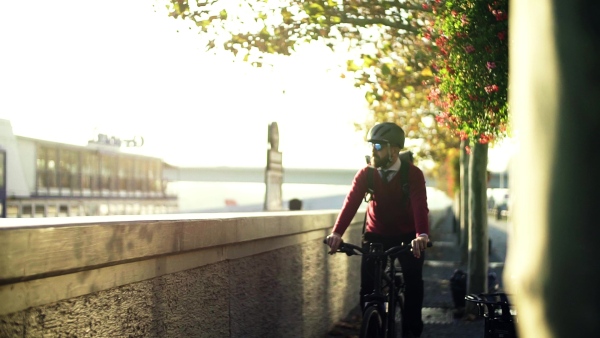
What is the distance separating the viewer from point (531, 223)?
4.72 feet

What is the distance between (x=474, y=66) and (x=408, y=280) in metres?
2.28

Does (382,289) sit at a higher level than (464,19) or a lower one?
lower

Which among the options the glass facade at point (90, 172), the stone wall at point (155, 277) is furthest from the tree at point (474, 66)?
the glass facade at point (90, 172)

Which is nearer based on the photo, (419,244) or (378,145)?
(419,244)

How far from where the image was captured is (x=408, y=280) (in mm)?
6676

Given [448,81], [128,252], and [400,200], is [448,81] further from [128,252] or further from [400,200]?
[128,252]

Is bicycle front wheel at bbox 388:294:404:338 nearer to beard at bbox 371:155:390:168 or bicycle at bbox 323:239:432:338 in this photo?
bicycle at bbox 323:239:432:338

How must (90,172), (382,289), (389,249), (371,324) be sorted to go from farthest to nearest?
(90,172)
(382,289)
(389,249)
(371,324)

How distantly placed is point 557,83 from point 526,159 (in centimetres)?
12

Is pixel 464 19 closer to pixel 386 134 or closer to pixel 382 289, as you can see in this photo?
pixel 386 134

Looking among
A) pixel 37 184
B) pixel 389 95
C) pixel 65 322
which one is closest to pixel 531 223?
pixel 65 322

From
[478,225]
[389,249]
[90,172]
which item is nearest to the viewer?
[389,249]

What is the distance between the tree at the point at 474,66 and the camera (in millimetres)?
7938

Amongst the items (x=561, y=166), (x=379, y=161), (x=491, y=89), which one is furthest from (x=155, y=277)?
(x=491, y=89)
